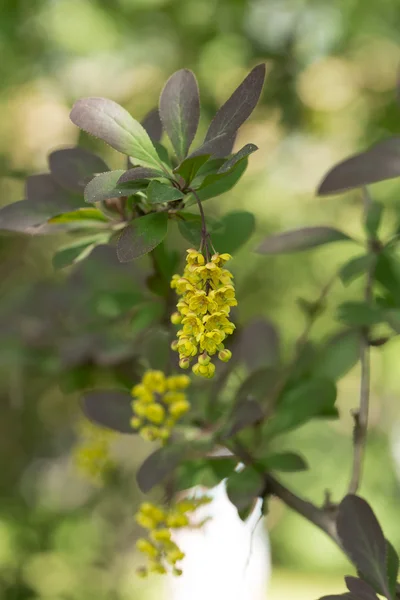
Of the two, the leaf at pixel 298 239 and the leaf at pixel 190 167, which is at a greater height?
the leaf at pixel 298 239

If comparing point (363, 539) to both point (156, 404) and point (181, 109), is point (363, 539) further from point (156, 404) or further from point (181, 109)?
point (181, 109)

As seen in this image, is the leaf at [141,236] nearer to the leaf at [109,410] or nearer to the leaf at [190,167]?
the leaf at [190,167]

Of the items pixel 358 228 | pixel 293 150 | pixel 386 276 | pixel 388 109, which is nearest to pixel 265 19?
pixel 293 150

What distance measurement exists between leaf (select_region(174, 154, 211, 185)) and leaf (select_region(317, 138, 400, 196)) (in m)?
0.15

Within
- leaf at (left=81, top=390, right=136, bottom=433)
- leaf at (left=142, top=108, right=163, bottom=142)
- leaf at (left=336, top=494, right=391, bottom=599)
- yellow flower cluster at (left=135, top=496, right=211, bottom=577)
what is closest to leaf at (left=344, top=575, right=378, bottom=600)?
leaf at (left=336, top=494, right=391, bottom=599)

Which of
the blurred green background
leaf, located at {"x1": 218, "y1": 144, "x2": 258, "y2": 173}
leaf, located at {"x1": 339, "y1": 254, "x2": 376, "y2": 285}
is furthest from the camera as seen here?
the blurred green background

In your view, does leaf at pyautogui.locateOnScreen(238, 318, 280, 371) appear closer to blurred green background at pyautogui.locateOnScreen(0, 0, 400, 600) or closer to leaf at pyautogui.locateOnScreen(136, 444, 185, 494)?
leaf at pyautogui.locateOnScreen(136, 444, 185, 494)

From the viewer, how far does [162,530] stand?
491 millimetres

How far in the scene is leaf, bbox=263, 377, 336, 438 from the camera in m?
0.53

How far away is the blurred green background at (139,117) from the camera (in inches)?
52.7

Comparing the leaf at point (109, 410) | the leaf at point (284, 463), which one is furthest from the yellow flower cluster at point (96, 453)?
the leaf at point (284, 463)

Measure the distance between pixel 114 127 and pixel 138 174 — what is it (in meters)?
0.05

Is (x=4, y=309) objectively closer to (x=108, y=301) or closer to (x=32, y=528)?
(x=108, y=301)

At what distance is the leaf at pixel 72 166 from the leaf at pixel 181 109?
0.26 ft
